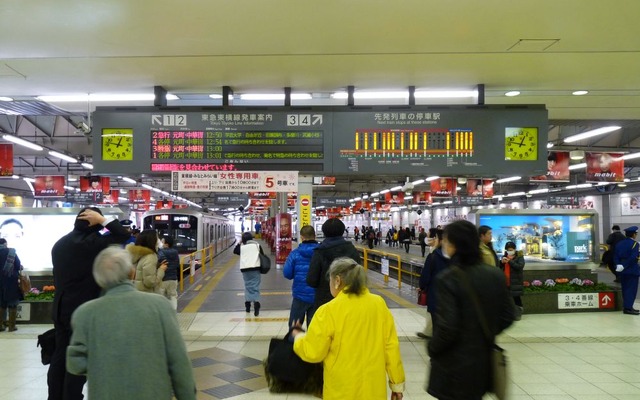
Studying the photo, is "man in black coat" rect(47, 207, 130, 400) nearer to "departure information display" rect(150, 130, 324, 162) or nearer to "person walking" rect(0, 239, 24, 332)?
"departure information display" rect(150, 130, 324, 162)

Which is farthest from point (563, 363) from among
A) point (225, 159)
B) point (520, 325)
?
point (225, 159)

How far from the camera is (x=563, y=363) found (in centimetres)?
641

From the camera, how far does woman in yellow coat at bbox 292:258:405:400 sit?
2855mm

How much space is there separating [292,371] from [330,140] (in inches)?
150

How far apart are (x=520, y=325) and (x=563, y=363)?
2270 millimetres

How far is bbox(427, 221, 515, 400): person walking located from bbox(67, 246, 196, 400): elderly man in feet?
4.50

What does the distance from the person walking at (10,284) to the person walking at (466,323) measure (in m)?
7.75

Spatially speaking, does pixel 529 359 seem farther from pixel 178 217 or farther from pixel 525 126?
pixel 178 217

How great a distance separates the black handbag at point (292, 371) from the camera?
3.46 m

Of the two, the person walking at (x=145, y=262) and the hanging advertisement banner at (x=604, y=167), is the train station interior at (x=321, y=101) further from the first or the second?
the hanging advertisement banner at (x=604, y=167)

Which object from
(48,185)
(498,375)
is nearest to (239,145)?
(498,375)

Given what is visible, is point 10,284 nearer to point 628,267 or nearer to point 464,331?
point 464,331

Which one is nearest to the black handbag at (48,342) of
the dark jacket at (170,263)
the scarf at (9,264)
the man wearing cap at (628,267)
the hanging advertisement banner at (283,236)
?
the dark jacket at (170,263)

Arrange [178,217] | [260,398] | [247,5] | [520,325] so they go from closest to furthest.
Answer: [247,5] < [260,398] < [520,325] < [178,217]
